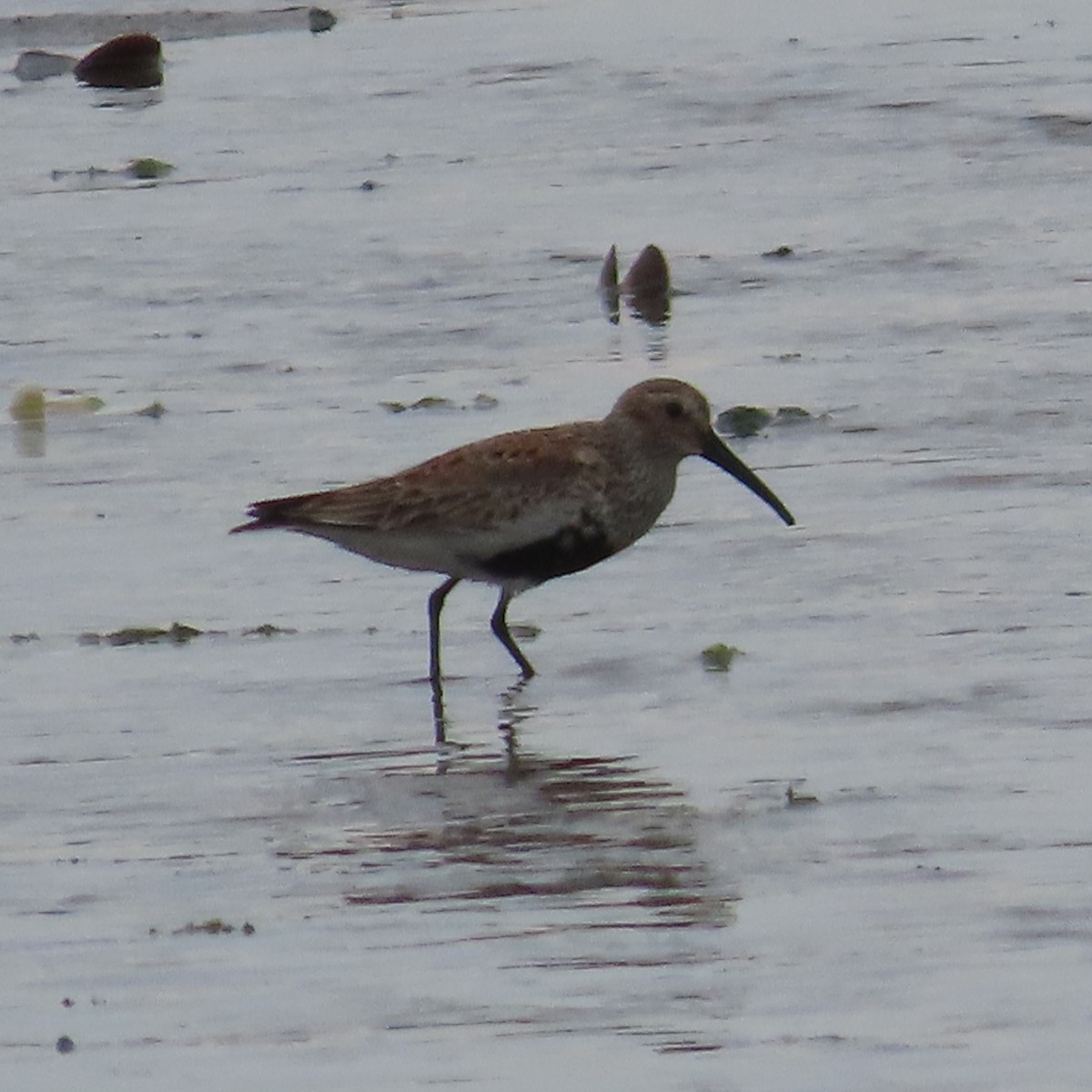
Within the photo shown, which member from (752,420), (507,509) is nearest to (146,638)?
(507,509)

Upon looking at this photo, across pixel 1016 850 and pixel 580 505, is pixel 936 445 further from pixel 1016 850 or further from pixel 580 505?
pixel 1016 850

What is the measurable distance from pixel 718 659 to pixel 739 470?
1122 millimetres

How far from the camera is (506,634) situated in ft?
27.3

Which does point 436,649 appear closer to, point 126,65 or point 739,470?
point 739,470

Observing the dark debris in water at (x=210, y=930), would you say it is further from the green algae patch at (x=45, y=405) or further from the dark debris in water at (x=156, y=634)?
the green algae patch at (x=45, y=405)

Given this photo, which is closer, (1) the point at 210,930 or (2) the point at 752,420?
(1) the point at 210,930

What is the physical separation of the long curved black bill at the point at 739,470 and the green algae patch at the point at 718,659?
3.08 feet

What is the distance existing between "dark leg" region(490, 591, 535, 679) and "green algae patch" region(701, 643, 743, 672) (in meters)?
0.44

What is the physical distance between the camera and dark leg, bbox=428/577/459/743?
787 centimetres

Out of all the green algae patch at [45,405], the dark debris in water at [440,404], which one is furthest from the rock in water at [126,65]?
the dark debris in water at [440,404]

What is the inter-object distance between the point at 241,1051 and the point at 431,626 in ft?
9.64

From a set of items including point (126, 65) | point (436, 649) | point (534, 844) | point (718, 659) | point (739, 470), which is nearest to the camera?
point (534, 844)

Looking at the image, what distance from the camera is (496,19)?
64.0ft

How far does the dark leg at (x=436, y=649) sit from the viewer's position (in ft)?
25.8
